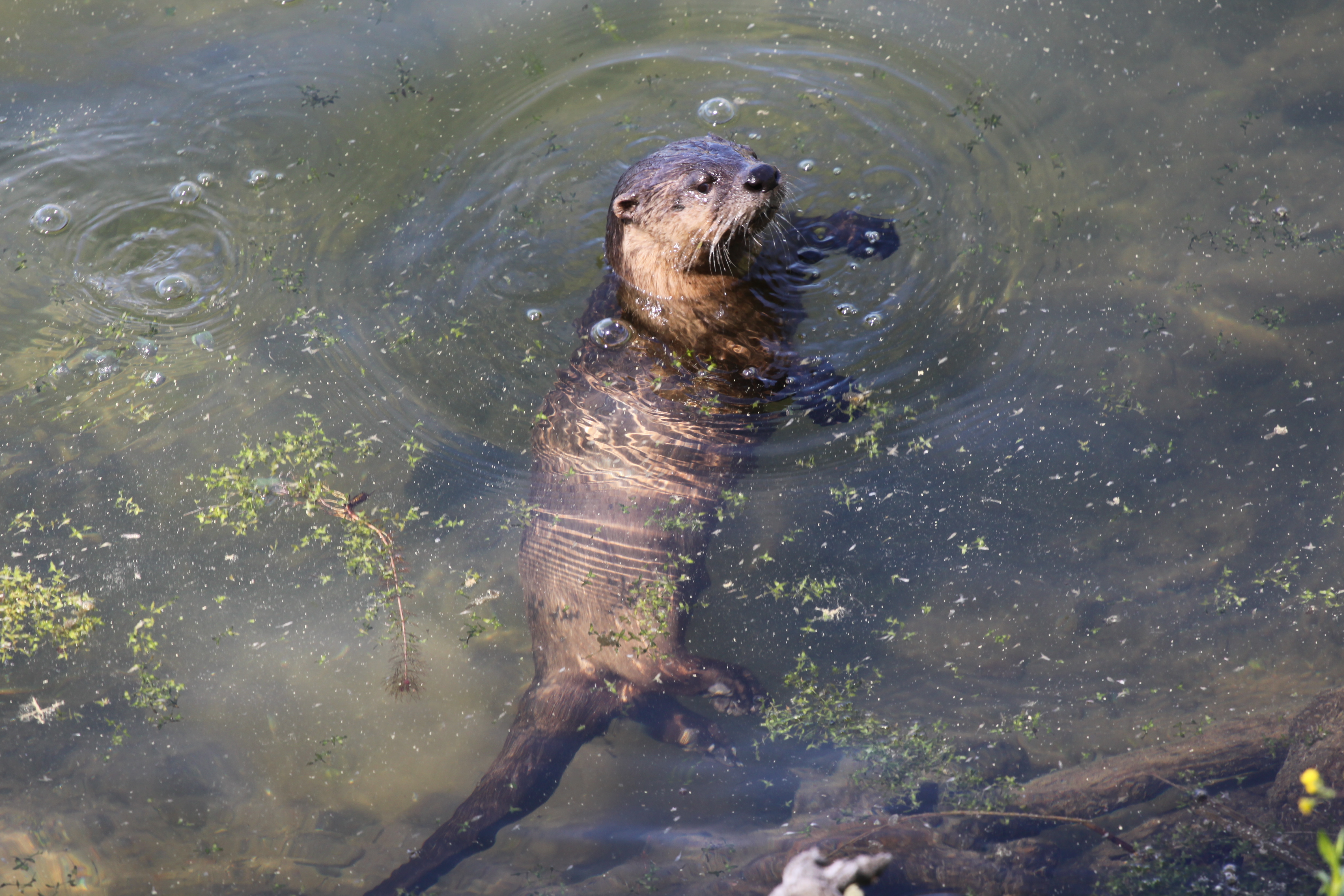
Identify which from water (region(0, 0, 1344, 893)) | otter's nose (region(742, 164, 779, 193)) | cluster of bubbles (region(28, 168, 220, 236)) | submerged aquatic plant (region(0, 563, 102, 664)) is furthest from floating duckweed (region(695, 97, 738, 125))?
submerged aquatic plant (region(0, 563, 102, 664))

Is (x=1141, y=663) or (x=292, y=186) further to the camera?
(x=292, y=186)

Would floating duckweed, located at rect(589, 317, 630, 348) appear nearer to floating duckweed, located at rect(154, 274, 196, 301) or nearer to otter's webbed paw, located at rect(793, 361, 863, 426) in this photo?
otter's webbed paw, located at rect(793, 361, 863, 426)

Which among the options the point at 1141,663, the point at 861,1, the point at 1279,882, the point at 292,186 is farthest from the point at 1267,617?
the point at 292,186

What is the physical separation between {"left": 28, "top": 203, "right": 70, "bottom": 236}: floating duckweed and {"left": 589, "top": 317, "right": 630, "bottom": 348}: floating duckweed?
243 centimetres

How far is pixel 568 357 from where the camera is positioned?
3.45 meters

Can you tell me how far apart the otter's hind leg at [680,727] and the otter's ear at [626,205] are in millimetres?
1708

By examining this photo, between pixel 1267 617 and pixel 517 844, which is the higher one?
pixel 1267 617

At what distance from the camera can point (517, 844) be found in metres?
2.70

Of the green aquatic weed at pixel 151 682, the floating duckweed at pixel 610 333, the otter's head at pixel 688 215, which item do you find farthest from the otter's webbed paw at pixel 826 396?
the green aquatic weed at pixel 151 682

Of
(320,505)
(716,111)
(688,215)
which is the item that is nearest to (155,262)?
(320,505)

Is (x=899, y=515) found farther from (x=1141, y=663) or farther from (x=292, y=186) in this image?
(x=292, y=186)

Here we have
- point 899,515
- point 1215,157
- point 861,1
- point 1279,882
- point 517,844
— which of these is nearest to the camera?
point 1279,882

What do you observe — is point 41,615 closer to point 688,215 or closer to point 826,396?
point 688,215

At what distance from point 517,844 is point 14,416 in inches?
102
